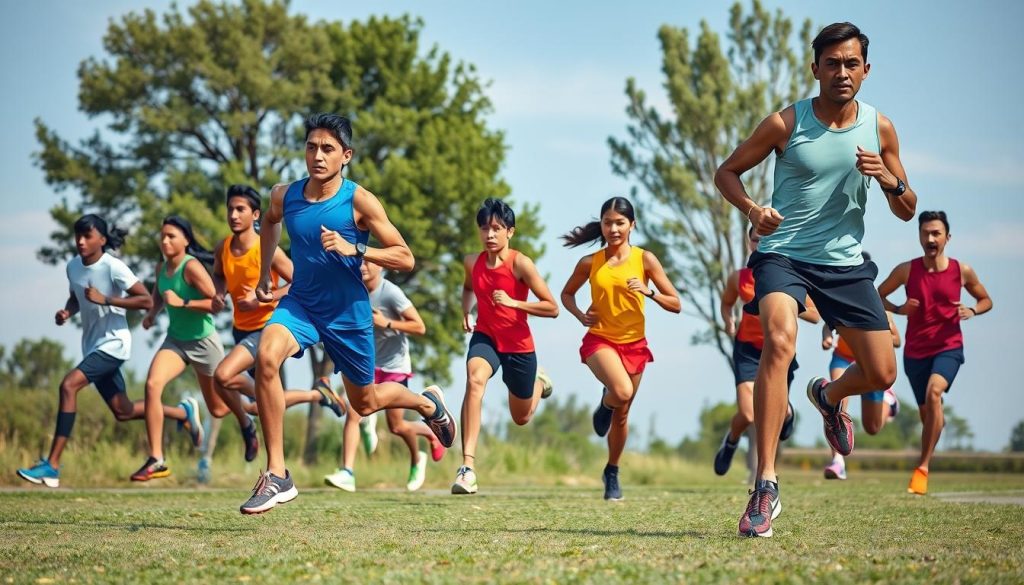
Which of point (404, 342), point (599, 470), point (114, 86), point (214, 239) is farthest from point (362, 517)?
point (114, 86)

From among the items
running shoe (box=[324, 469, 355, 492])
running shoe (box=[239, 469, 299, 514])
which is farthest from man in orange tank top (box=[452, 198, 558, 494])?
running shoe (box=[239, 469, 299, 514])

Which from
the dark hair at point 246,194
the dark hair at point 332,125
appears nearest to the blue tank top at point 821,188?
the dark hair at point 332,125

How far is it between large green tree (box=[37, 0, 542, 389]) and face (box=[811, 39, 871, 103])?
24.8 metres

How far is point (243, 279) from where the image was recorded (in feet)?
38.1

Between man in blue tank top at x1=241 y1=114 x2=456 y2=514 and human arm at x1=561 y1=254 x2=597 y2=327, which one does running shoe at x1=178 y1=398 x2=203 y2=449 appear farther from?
man in blue tank top at x1=241 y1=114 x2=456 y2=514

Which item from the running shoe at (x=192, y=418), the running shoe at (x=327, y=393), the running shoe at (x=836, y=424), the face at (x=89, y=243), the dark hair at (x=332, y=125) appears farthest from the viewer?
the running shoe at (x=192, y=418)

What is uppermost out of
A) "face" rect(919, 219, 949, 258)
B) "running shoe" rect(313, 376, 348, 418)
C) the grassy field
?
"face" rect(919, 219, 949, 258)

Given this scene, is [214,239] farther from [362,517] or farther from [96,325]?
[362,517]

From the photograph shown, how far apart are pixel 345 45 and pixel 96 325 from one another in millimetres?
23180

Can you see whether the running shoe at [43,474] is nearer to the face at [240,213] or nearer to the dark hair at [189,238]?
the dark hair at [189,238]

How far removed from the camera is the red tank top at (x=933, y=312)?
1277cm

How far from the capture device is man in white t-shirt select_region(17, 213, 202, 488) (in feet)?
40.4

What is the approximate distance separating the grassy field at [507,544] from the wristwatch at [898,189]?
1.90 m

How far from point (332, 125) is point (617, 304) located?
4139 mm
